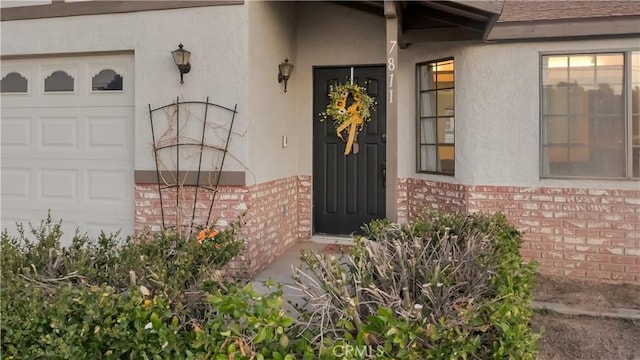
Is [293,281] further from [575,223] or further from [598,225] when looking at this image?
[598,225]

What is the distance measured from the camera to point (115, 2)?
577 cm

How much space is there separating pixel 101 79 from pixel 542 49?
16.7 feet

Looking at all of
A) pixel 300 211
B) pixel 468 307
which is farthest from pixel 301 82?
pixel 468 307

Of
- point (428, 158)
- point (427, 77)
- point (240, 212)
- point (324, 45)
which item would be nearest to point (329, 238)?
point (428, 158)

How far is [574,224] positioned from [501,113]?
1.47m

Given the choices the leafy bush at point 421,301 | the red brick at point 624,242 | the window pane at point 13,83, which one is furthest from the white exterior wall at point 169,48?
Answer: the red brick at point 624,242

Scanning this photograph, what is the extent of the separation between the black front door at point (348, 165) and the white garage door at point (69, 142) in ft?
8.47

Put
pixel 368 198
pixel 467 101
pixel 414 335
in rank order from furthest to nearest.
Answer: pixel 368 198, pixel 467 101, pixel 414 335

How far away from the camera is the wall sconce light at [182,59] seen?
5367mm

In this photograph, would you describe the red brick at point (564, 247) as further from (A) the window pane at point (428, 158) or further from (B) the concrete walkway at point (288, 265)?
(B) the concrete walkway at point (288, 265)

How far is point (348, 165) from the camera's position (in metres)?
7.20

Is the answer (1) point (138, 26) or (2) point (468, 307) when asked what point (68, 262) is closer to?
(2) point (468, 307)

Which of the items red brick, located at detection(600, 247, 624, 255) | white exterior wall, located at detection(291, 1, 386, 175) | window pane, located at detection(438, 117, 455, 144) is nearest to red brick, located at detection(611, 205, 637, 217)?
red brick, located at detection(600, 247, 624, 255)

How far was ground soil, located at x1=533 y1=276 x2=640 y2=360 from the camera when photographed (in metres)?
3.81
